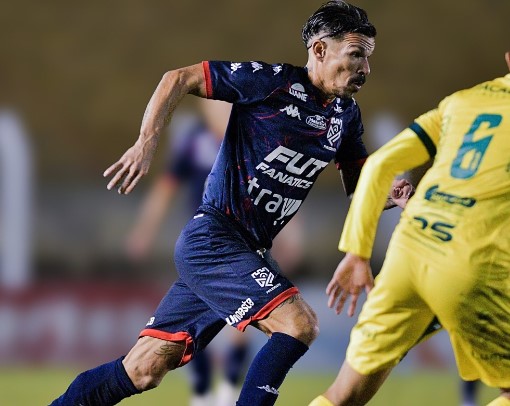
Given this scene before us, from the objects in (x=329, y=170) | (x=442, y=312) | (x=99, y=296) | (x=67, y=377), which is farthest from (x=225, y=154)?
(x=329, y=170)

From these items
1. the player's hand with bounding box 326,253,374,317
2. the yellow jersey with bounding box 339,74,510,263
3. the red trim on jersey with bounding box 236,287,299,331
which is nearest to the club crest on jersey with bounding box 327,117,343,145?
the red trim on jersey with bounding box 236,287,299,331

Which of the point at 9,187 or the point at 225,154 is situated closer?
the point at 225,154

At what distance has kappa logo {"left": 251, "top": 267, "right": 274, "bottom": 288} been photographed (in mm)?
4027

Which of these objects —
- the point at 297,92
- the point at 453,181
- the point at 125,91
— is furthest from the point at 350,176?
the point at 125,91

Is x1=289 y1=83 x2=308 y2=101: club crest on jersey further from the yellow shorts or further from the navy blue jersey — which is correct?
the yellow shorts

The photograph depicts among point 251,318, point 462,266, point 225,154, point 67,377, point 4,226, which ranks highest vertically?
point 225,154

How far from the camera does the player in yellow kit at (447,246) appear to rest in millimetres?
3418

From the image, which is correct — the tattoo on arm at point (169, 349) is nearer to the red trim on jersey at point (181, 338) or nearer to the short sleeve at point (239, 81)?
the red trim on jersey at point (181, 338)

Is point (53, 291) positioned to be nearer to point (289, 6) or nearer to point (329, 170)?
point (329, 170)

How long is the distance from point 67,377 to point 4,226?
2.65m

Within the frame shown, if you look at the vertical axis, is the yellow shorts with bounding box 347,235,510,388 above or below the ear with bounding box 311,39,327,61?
below

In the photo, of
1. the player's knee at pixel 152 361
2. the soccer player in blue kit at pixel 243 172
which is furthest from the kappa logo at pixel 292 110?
the player's knee at pixel 152 361

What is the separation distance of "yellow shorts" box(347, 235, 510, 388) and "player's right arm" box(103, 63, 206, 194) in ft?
3.13

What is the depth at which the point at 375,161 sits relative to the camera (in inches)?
139
